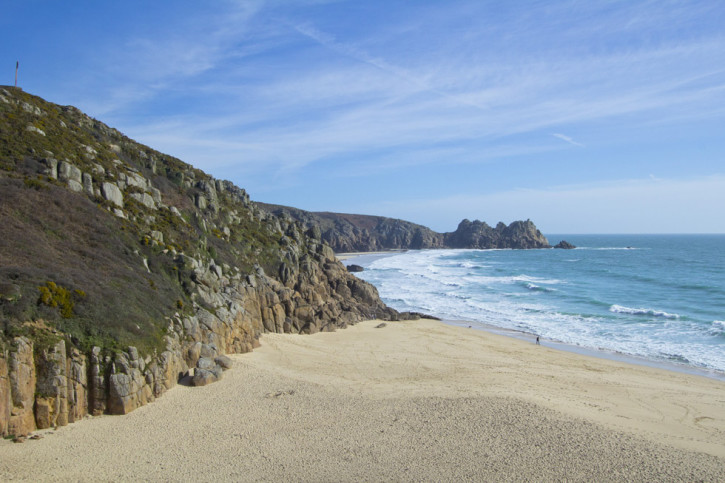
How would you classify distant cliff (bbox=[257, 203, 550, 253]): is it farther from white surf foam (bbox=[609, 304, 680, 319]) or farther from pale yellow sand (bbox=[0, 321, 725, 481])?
pale yellow sand (bbox=[0, 321, 725, 481])

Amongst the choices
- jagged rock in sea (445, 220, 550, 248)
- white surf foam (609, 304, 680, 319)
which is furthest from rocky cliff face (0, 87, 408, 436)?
jagged rock in sea (445, 220, 550, 248)

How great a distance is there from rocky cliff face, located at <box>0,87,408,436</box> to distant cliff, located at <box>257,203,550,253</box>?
109889mm

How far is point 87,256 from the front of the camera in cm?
2084

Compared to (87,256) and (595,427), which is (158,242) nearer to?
(87,256)

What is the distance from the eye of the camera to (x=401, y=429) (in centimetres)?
1608

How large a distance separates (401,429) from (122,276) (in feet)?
45.5

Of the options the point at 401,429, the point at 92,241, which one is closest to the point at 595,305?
the point at 401,429

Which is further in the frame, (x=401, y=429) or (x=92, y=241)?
(x=92, y=241)

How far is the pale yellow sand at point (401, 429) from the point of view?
1331 centimetres

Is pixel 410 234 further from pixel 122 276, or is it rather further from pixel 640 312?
pixel 122 276

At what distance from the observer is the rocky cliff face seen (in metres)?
15.1

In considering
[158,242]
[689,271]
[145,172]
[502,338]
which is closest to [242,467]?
[158,242]

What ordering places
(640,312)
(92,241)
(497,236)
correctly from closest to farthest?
1. (92,241)
2. (640,312)
3. (497,236)

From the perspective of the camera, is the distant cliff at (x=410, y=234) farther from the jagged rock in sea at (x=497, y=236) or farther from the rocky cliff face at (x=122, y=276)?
the rocky cliff face at (x=122, y=276)
